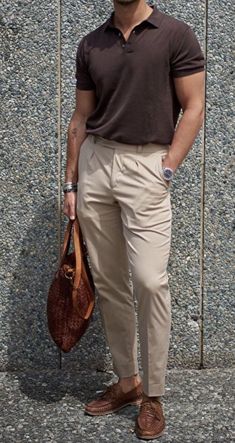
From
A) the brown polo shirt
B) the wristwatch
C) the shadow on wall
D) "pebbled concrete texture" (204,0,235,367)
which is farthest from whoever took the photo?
the shadow on wall

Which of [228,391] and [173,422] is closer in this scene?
[173,422]

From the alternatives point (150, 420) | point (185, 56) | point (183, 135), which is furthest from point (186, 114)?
point (150, 420)

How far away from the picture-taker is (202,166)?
15.0 ft

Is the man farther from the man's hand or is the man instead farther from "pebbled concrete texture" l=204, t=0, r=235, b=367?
"pebbled concrete texture" l=204, t=0, r=235, b=367

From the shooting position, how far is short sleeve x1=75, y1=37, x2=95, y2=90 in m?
3.87

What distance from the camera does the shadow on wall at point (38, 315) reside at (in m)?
4.63

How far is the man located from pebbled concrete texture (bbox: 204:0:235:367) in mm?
681

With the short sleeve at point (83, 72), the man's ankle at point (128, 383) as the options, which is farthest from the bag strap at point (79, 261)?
the short sleeve at point (83, 72)

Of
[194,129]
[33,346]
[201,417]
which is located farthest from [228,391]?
[194,129]

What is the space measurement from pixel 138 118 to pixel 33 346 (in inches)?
63.6

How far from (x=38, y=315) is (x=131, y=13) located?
1.80 meters

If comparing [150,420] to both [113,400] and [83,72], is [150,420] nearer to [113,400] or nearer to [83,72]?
[113,400]

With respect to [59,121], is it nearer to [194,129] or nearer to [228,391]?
[194,129]

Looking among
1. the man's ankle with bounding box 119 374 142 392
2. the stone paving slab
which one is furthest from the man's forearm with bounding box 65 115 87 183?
the stone paving slab
